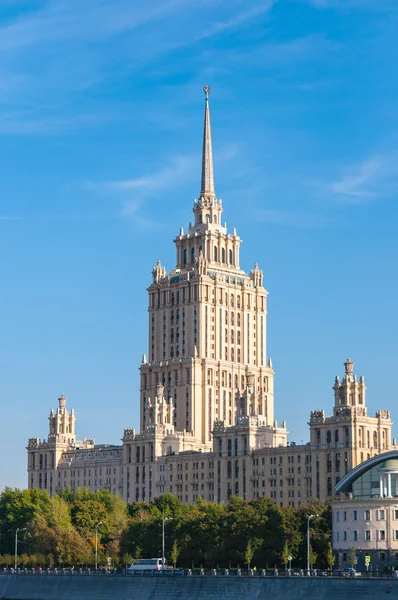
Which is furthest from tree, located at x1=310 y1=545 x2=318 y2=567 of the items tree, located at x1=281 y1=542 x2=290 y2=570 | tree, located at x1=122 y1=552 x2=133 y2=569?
tree, located at x1=122 y1=552 x2=133 y2=569

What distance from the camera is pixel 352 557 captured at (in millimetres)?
163750

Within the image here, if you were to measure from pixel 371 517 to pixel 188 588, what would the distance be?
2435 cm

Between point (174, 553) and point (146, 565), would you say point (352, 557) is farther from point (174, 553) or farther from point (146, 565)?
point (146, 565)

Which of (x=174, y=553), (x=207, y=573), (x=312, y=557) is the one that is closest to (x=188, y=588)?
(x=207, y=573)

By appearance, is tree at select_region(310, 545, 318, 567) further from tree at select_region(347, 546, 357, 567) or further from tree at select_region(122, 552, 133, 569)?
tree at select_region(122, 552, 133, 569)

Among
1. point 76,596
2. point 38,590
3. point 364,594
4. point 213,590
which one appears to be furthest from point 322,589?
point 38,590

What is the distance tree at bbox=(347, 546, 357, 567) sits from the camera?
536 feet

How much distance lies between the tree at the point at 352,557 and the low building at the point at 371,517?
2.10 feet

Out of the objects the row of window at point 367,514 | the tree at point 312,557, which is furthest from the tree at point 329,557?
the row of window at point 367,514

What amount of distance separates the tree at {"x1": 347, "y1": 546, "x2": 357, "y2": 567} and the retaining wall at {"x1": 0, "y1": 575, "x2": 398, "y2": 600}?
1678 centimetres

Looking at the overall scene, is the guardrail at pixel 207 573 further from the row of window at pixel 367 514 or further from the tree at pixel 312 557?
the row of window at pixel 367 514

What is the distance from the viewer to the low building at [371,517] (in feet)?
537

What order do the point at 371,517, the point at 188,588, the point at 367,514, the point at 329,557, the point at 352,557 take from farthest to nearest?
the point at 329,557, the point at 367,514, the point at 371,517, the point at 352,557, the point at 188,588

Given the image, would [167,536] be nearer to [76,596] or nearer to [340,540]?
[76,596]
